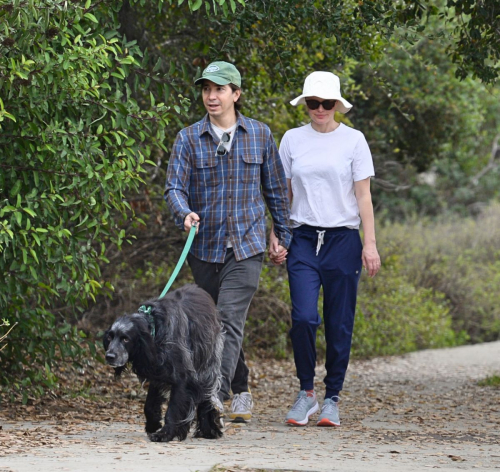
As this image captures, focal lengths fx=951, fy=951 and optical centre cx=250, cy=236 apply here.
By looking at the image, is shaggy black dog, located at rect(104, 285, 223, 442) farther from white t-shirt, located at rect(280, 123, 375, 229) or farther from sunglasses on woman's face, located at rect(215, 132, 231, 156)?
white t-shirt, located at rect(280, 123, 375, 229)

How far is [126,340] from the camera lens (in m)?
5.19

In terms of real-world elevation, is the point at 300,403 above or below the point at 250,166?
below

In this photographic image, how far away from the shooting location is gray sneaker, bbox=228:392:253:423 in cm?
666

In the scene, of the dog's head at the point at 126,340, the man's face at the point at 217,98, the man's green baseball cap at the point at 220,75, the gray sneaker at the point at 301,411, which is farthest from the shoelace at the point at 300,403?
the man's green baseball cap at the point at 220,75

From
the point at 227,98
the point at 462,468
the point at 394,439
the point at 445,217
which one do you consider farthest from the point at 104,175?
the point at 445,217

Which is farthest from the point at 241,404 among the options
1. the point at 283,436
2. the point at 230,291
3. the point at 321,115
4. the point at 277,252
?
the point at 321,115

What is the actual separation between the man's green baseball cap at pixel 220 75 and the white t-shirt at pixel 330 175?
73 cm

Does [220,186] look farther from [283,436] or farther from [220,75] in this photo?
[283,436]

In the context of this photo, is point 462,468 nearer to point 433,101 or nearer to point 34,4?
point 34,4

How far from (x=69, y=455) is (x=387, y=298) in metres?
10.0

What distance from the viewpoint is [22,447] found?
5234 millimetres

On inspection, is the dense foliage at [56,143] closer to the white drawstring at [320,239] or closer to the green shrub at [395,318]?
the white drawstring at [320,239]

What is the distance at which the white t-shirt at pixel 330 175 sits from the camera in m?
6.54

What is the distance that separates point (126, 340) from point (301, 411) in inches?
72.5
